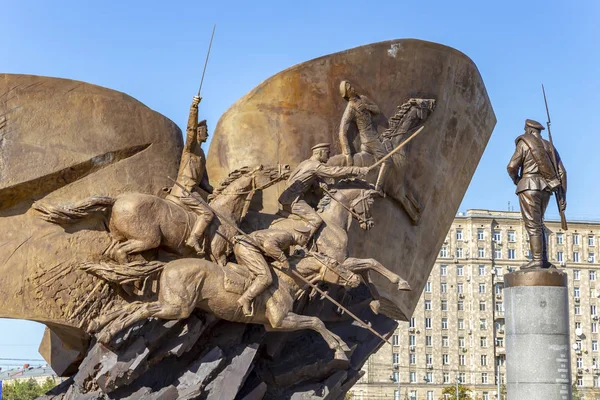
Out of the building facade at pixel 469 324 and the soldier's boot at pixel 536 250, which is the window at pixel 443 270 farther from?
the soldier's boot at pixel 536 250

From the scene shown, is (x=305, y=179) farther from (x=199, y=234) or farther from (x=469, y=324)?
(x=469, y=324)

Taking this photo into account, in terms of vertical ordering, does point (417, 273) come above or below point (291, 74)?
below

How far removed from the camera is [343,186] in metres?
14.0

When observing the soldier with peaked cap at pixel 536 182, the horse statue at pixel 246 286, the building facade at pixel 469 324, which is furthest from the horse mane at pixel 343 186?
the building facade at pixel 469 324

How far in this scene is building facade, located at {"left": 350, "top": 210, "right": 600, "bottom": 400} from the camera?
57.1 metres

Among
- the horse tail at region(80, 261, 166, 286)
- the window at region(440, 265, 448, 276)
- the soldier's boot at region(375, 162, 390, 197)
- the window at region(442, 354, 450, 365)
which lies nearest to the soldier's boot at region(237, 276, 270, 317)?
the horse tail at region(80, 261, 166, 286)

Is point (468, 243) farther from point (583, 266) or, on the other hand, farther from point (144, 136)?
point (144, 136)

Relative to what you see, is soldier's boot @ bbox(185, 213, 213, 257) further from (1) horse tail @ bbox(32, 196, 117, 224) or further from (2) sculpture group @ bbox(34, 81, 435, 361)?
(1) horse tail @ bbox(32, 196, 117, 224)

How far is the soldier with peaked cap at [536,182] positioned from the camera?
14.7 m

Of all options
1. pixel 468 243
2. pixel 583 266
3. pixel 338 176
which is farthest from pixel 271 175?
pixel 583 266

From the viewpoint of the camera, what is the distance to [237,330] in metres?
12.6

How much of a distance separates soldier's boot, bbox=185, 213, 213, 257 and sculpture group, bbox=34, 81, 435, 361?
15 mm

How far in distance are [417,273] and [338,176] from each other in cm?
436

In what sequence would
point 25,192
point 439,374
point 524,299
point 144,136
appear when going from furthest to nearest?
point 439,374 < point 524,299 < point 144,136 < point 25,192
